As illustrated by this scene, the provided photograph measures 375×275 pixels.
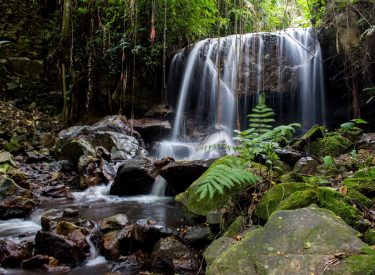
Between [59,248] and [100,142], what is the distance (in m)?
5.51

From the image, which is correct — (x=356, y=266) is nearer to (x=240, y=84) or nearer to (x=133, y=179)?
(x=133, y=179)

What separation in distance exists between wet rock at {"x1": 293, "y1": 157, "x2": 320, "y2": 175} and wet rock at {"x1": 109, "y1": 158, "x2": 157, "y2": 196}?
2805 mm

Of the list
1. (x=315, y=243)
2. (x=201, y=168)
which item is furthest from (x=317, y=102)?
(x=315, y=243)

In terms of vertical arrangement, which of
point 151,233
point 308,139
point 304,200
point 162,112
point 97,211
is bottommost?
point 97,211

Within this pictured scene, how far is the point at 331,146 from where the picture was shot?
6.27 metres

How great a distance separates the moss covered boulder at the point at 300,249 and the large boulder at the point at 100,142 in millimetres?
6387

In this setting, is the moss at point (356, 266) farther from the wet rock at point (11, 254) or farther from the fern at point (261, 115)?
the wet rock at point (11, 254)

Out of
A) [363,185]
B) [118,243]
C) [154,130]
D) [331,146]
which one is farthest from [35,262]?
[154,130]

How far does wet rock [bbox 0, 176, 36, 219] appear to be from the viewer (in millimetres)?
5273

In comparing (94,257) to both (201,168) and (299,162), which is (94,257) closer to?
(201,168)

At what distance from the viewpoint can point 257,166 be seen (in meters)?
4.26

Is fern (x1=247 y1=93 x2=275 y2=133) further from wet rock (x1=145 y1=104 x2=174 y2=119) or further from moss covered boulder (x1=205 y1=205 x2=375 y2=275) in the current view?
wet rock (x1=145 y1=104 x2=174 y2=119)

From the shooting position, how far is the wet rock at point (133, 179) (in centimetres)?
668

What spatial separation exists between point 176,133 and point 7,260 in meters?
7.44
